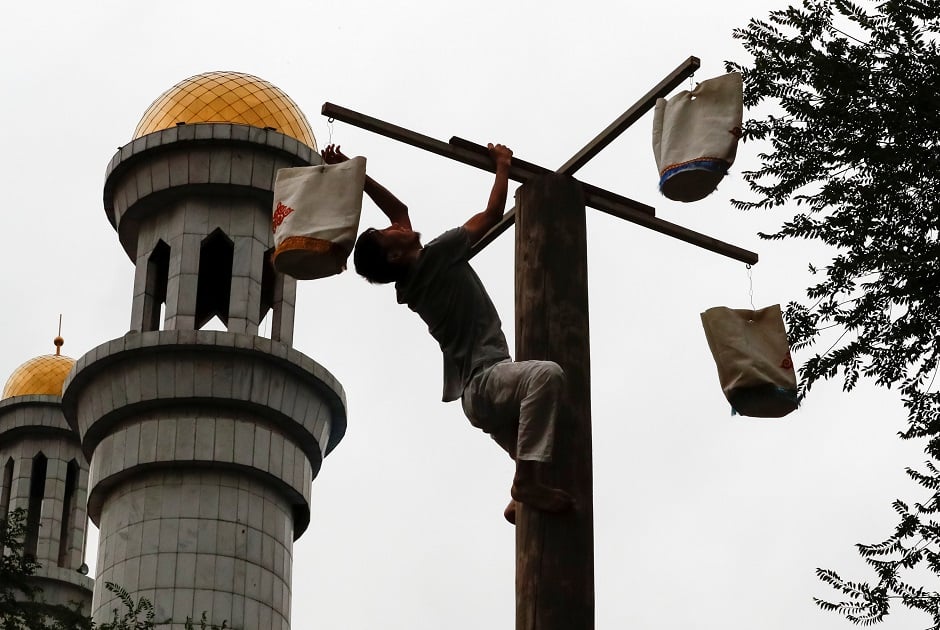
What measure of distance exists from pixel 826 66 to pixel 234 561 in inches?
747

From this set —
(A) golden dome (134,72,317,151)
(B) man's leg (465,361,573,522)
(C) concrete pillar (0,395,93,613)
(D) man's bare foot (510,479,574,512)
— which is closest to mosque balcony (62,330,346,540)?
(A) golden dome (134,72,317,151)

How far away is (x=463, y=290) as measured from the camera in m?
9.55

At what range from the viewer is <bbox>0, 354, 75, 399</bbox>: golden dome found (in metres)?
51.2

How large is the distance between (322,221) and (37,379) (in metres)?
43.3

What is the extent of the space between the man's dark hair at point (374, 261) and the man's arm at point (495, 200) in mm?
478

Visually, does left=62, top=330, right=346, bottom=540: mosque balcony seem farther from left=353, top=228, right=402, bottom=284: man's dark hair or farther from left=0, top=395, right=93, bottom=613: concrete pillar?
left=353, top=228, right=402, bottom=284: man's dark hair

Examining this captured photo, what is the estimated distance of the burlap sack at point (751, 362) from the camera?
32.8 ft

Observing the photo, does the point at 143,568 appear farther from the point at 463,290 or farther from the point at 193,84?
the point at 463,290

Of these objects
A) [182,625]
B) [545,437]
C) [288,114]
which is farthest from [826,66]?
[288,114]

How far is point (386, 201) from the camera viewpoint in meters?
10.0

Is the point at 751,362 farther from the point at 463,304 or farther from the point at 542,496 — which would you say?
the point at 542,496

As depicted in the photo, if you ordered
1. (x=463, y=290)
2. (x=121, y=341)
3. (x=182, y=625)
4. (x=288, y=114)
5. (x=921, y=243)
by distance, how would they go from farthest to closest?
1. (x=288, y=114)
2. (x=121, y=341)
3. (x=182, y=625)
4. (x=921, y=243)
5. (x=463, y=290)

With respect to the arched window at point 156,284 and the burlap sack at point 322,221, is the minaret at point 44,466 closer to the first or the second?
the arched window at point 156,284

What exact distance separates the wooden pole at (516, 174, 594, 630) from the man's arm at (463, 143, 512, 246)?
0.41 feet
